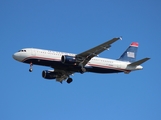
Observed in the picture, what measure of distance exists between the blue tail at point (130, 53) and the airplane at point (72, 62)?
3.82 metres

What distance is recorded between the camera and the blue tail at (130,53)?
66787 millimetres

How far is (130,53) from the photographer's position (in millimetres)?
68250

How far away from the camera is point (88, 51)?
184ft

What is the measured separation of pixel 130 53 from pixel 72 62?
16.2 m

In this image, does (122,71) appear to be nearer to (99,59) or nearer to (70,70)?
(99,59)

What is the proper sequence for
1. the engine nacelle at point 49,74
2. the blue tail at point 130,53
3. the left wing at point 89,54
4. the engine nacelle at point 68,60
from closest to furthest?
the left wing at point 89,54 < the engine nacelle at point 68,60 < the engine nacelle at point 49,74 < the blue tail at point 130,53

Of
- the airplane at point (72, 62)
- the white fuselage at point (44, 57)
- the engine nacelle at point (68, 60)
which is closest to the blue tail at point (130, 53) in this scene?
the airplane at point (72, 62)

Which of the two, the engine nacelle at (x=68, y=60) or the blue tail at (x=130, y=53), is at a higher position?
the blue tail at (x=130, y=53)

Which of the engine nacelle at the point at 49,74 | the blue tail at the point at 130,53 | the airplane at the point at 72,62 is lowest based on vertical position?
the engine nacelle at the point at 49,74

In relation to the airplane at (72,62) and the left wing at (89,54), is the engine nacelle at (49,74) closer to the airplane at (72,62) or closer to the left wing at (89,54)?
the airplane at (72,62)

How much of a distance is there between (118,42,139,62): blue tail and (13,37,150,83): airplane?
382 cm

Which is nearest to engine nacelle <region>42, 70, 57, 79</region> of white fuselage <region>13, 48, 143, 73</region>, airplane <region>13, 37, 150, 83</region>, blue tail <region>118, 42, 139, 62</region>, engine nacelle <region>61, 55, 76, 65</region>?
airplane <region>13, 37, 150, 83</region>

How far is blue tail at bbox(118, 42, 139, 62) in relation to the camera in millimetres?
66787

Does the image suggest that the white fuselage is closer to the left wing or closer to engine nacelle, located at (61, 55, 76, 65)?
engine nacelle, located at (61, 55, 76, 65)
